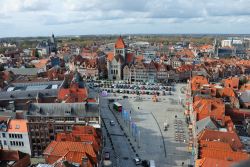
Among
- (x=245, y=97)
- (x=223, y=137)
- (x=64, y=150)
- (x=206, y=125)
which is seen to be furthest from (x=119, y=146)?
(x=245, y=97)

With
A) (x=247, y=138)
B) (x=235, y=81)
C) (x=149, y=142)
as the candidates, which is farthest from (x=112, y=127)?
(x=235, y=81)

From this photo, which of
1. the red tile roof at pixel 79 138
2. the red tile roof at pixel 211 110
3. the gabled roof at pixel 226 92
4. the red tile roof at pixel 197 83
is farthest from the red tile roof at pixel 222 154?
the red tile roof at pixel 197 83

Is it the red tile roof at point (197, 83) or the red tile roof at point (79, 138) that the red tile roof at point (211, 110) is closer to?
the red tile roof at point (197, 83)

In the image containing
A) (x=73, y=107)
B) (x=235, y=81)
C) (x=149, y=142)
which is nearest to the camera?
(x=73, y=107)

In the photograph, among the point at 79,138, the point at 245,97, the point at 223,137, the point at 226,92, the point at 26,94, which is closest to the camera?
the point at 79,138

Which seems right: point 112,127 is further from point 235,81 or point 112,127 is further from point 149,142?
point 235,81

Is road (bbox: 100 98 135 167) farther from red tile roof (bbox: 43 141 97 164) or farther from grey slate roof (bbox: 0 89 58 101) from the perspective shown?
grey slate roof (bbox: 0 89 58 101)

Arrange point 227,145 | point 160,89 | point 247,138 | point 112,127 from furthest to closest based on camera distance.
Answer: point 160,89 → point 112,127 → point 247,138 → point 227,145

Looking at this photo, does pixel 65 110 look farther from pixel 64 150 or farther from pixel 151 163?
pixel 151 163
